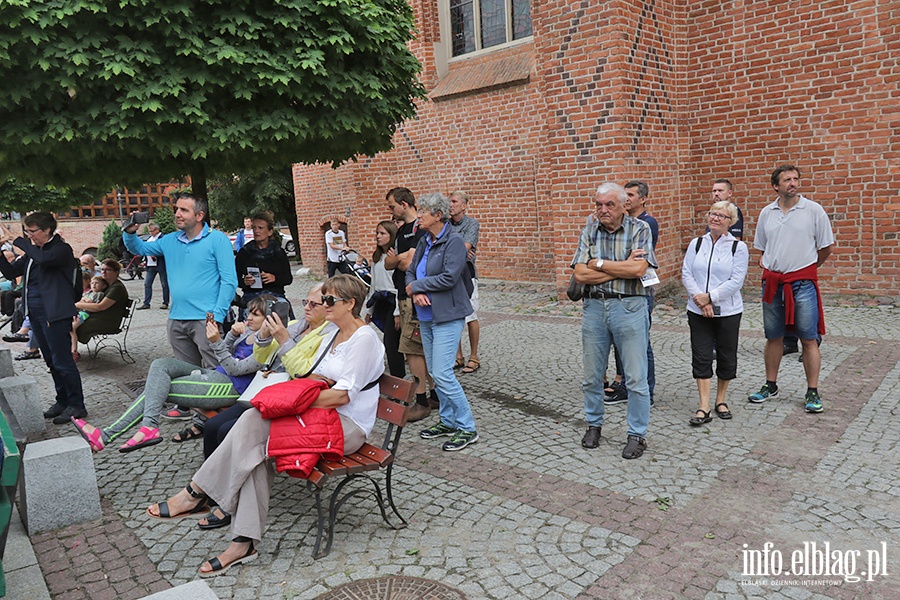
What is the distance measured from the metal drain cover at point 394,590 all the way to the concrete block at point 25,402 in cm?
422

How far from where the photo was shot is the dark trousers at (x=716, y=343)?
525 centimetres

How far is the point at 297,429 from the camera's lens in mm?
3535

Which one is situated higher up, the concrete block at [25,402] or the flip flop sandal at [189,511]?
the concrete block at [25,402]

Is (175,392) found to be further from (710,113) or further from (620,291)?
(710,113)

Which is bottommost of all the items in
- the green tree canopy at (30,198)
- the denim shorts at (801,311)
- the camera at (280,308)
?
the denim shorts at (801,311)

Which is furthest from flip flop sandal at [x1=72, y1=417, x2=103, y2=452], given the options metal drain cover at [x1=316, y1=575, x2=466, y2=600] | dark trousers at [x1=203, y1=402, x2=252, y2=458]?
metal drain cover at [x1=316, y1=575, x2=466, y2=600]

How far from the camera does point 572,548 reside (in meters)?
3.50

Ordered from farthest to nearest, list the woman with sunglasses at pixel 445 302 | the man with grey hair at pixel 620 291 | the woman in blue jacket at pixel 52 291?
the woman in blue jacket at pixel 52 291, the woman with sunglasses at pixel 445 302, the man with grey hair at pixel 620 291

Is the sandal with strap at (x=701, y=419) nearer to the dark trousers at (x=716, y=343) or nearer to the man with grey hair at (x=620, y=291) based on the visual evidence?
the dark trousers at (x=716, y=343)

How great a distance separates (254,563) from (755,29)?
999 centimetres

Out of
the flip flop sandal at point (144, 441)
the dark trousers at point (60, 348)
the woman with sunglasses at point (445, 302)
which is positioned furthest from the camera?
the dark trousers at point (60, 348)

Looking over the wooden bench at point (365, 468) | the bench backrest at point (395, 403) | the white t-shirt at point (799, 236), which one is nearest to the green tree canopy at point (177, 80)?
the bench backrest at point (395, 403)

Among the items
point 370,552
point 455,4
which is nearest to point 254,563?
point 370,552

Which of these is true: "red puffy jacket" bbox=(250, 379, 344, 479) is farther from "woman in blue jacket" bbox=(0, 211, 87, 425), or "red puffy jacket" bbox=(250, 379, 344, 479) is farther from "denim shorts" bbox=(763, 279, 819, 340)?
"denim shorts" bbox=(763, 279, 819, 340)
